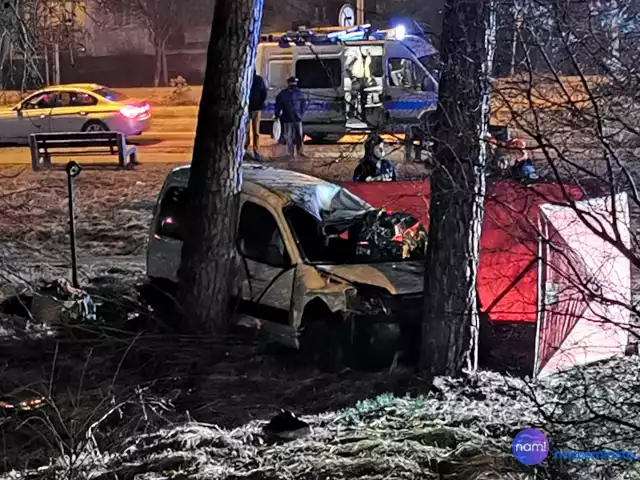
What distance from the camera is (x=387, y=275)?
7.34 meters

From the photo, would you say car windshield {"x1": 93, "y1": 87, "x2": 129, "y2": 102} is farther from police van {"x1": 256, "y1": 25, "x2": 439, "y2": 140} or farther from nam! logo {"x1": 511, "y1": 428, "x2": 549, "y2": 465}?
nam! logo {"x1": 511, "y1": 428, "x2": 549, "y2": 465}

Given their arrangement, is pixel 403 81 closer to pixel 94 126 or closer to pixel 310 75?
pixel 310 75

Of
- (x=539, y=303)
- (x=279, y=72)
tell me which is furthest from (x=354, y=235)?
(x=279, y=72)

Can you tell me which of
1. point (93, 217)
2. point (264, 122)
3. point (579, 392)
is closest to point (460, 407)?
point (579, 392)

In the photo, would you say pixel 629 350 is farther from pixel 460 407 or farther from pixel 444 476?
pixel 444 476

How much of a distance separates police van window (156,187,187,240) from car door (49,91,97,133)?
1330 centimetres

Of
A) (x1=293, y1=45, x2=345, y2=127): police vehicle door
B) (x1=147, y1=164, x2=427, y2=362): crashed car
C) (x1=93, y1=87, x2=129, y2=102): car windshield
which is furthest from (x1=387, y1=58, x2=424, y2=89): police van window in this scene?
(x1=147, y1=164, x2=427, y2=362): crashed car

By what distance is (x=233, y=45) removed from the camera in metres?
8.24

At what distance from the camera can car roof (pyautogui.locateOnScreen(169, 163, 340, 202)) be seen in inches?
321

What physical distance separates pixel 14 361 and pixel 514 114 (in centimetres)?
526

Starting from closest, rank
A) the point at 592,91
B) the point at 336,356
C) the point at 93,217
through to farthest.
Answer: the point at 592,91, the point at 336,356, the point at 93,217

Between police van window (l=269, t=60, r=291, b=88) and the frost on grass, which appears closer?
the frost on grass

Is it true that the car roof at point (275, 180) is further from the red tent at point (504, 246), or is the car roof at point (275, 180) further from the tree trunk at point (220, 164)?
the red tent at point (504, 246)

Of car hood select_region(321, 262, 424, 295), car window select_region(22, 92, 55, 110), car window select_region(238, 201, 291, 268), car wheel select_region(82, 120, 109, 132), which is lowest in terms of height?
car hood select_region(321, 262, 424, 295)
